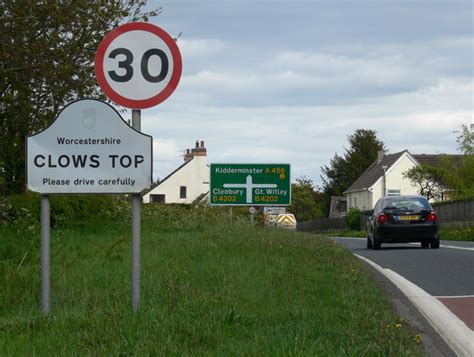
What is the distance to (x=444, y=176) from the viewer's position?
7244 centimetres

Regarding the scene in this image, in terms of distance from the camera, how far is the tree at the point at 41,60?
22.1m

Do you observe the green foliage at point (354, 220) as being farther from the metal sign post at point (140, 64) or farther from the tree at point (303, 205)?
the metal sign post at point (140, 64)

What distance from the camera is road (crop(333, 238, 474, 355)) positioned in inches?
343

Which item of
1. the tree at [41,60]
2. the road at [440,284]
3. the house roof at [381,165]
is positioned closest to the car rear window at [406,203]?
the road at [440,284]

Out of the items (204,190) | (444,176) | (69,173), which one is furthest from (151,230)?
(204,190)

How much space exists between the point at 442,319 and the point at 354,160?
109149 mm

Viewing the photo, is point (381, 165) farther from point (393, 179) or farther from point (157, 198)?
point (157, 198)

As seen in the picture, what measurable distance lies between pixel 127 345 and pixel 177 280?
11.4ft

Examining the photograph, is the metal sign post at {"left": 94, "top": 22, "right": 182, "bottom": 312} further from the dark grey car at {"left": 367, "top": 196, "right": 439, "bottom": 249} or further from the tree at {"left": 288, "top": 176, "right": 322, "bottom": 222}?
the tree at {"left": 288, "top": 176, "right": 322, "bottom": 222}

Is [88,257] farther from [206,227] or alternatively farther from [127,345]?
[206,227]

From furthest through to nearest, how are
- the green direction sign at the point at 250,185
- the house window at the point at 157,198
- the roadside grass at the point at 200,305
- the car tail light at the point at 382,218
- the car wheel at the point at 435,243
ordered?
the house window at the point at 157,198, the green direction sign at the point at 250,185, the car tail light at the point at 382,218, the car wheel at the point at 435,243, the roadside grass at the point at 200,305

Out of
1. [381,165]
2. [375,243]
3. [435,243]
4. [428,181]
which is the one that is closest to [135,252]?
[435,243]

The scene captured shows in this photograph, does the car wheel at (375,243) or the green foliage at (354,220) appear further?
the green foliage at (354,220)

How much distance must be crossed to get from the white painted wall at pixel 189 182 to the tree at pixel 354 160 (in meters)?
22.1
